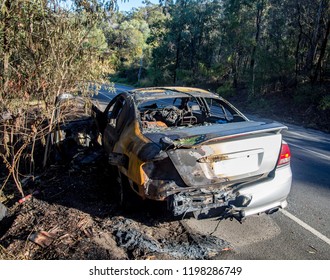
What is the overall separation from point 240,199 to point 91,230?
5.43ft

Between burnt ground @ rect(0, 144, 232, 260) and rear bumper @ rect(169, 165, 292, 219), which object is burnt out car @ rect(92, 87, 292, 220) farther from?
burnt ground @ rect(0, 144, 232, 260)

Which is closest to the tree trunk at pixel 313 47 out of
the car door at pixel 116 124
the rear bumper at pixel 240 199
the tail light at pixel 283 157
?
the car door at pixel 116 124

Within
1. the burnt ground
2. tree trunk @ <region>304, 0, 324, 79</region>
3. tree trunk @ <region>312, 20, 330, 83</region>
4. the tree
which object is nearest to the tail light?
the burnt ground

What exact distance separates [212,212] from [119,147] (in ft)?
4.82

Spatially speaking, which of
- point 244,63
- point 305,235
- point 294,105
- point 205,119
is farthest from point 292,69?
point 305,235

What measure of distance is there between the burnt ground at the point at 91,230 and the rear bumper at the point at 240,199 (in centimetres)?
31

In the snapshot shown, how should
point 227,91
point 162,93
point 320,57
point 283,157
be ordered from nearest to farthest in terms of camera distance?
point 283,157, point 162,93, point 320,57, point 227,91

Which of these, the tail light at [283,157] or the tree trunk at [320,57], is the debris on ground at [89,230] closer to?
the tail light at [283,157]

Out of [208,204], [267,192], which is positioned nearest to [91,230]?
[208,204]

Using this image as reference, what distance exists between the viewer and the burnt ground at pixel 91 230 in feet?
10.6

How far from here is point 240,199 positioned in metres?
3.44

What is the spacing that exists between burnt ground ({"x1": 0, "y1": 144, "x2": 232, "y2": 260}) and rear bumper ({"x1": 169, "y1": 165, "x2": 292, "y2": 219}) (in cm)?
31

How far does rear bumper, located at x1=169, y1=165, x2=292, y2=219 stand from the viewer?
3.27 m

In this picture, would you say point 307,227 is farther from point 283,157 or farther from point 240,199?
point 240,199
